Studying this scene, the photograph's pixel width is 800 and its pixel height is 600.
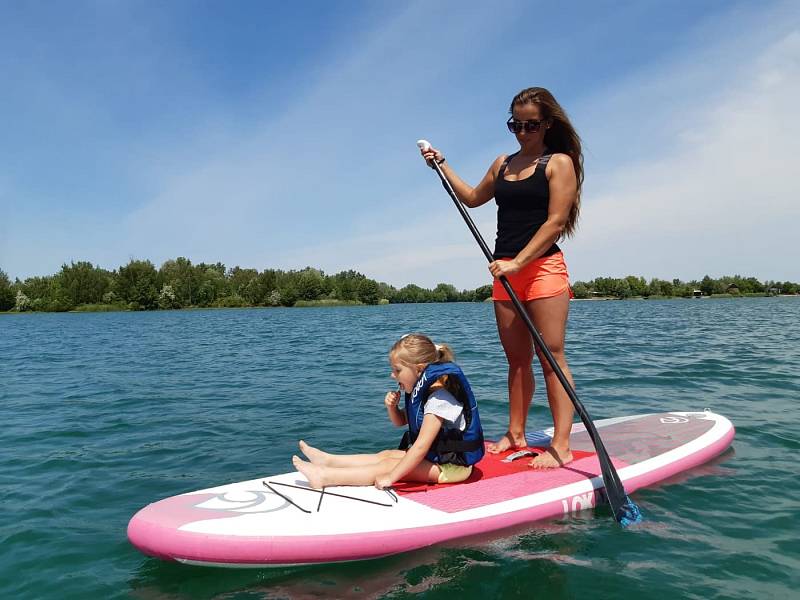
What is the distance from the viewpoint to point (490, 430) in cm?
655

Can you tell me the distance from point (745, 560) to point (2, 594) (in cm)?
424

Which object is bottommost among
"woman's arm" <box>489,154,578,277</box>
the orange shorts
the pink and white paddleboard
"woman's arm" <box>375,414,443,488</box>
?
the pink and white paddleboard

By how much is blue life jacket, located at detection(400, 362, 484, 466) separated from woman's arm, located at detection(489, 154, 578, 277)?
890mm

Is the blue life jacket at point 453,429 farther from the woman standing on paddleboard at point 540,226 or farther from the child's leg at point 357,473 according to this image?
the woman standing on paddleboard at point 540,226

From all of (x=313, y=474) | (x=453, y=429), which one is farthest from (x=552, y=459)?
(x=313, y=474)

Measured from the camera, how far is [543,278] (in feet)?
13.2

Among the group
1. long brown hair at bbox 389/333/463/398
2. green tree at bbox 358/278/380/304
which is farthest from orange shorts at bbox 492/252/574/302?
green tree at bbox 358/278/380/304

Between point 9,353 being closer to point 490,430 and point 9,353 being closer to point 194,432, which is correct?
point 194,432

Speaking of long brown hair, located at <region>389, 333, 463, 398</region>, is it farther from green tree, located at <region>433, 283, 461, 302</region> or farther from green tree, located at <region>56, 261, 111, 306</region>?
green tree, located at <region>433, 283, 461, 302</region>

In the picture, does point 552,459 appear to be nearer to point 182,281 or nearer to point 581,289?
point 182,281

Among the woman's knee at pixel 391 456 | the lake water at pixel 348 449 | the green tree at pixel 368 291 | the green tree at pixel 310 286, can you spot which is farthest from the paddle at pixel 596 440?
the green tree at pixel 368 291

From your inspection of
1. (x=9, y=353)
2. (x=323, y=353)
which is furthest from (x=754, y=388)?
(x=9, y=353)

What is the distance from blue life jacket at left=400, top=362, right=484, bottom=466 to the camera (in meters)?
3.67

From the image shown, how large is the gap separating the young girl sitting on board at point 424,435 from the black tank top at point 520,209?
98 centimetres
